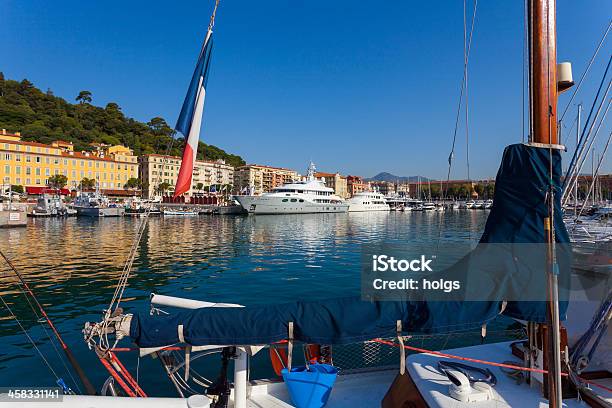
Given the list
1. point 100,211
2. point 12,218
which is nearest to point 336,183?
point 100,211

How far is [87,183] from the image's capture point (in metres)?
80.2

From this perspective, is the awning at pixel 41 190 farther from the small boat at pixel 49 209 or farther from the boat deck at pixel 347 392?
the boat deck at pixel 347 392

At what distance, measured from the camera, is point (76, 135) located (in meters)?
A: 100

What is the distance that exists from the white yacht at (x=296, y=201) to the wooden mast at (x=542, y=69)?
214 feet

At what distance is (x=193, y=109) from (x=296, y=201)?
6683 cm

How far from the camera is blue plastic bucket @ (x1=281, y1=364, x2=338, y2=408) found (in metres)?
3.45

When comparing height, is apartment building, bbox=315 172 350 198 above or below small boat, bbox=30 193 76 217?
above

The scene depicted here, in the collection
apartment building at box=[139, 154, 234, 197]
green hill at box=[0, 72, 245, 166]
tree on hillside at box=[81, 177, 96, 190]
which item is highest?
green hill at box=[0, 72, 245, 166]

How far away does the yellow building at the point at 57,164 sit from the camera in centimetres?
7075

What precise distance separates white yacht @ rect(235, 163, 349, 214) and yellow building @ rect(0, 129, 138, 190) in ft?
134

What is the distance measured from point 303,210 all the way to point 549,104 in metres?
69.3

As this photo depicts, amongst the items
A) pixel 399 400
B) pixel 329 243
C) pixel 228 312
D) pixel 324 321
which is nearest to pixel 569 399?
pixel 399 400

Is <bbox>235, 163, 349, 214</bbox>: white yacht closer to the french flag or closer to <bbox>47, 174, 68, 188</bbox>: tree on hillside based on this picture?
<bbox>47, 174, 68, 188</bbox>: tree on hillside

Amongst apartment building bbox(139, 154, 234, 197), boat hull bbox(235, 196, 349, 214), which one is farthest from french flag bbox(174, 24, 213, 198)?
apartment building bbox(139, 154, 234, 197)
